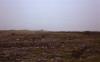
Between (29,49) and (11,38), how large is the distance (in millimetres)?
211

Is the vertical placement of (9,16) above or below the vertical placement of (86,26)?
above

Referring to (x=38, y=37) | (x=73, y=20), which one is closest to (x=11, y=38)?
(x=38, y=37)

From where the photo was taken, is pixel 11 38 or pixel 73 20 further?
pixel 73 20

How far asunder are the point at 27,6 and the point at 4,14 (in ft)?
0.68

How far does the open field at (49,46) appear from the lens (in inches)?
51.1

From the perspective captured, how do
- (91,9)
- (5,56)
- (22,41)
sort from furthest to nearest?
(91,9) < (22,41) < (5,56)

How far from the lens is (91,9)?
5.20 feet

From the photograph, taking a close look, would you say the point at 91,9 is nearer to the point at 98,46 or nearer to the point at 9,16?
the point at 98,46

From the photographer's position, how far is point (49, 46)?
1.42 metres

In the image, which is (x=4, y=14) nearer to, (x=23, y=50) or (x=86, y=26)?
(x=23, y=50)

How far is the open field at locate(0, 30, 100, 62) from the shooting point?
130cm

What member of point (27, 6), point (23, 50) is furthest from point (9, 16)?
point (23, 50)

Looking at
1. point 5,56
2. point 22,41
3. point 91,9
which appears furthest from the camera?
point 91,9

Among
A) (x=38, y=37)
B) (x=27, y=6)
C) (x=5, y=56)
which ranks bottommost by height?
(x=5, y=56)
